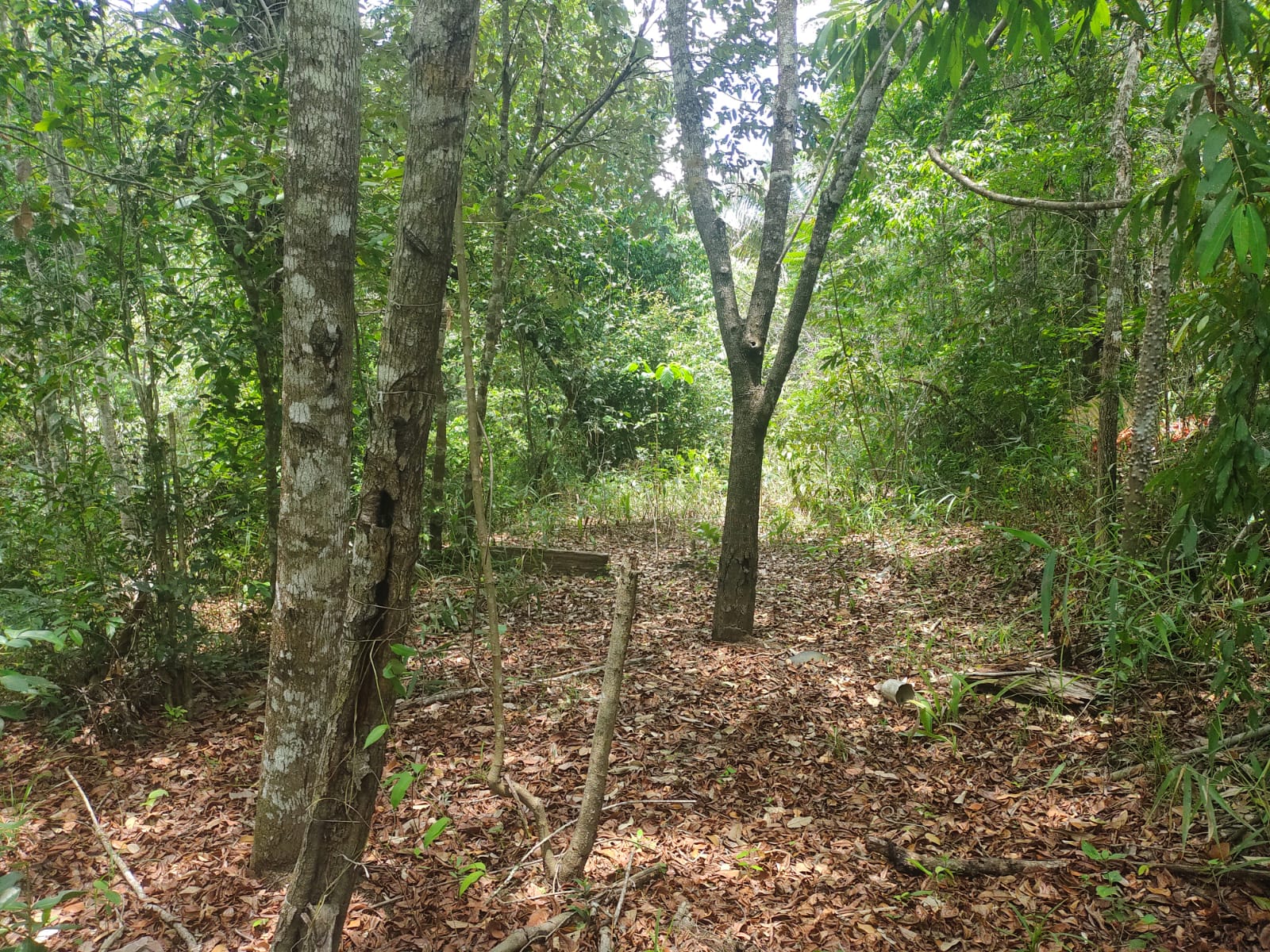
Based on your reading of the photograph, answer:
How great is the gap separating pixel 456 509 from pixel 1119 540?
14.3 feet

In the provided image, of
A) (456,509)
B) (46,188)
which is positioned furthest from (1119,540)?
(46,188)

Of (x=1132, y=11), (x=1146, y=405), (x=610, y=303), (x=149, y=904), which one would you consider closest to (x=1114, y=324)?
(x=1146, y=405)

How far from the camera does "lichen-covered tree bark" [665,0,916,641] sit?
4.06 metres

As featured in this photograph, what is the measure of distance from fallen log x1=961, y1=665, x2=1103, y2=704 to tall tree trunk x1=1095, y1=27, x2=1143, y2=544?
920mm

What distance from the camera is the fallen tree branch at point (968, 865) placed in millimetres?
2324

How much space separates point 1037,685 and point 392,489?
3122 mm

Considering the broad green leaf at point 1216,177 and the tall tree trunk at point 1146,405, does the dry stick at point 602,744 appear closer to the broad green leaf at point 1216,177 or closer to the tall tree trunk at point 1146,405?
the broad green leaf at point 1216,177

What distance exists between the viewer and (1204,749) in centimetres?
258

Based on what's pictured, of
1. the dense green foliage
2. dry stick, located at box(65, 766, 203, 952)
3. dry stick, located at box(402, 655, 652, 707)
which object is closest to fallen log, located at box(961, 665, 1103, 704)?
the dense green foliage

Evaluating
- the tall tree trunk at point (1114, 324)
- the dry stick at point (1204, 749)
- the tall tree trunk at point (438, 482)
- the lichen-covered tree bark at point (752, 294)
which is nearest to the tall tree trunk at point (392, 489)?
the lichen-covered tree bark at point (752, 294)

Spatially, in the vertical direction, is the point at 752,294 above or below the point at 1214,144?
above

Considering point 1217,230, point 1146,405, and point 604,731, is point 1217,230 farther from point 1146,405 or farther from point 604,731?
point 1146,405

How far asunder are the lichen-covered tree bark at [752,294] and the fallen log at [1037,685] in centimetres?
137

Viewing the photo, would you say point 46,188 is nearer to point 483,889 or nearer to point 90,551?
point 90,551
